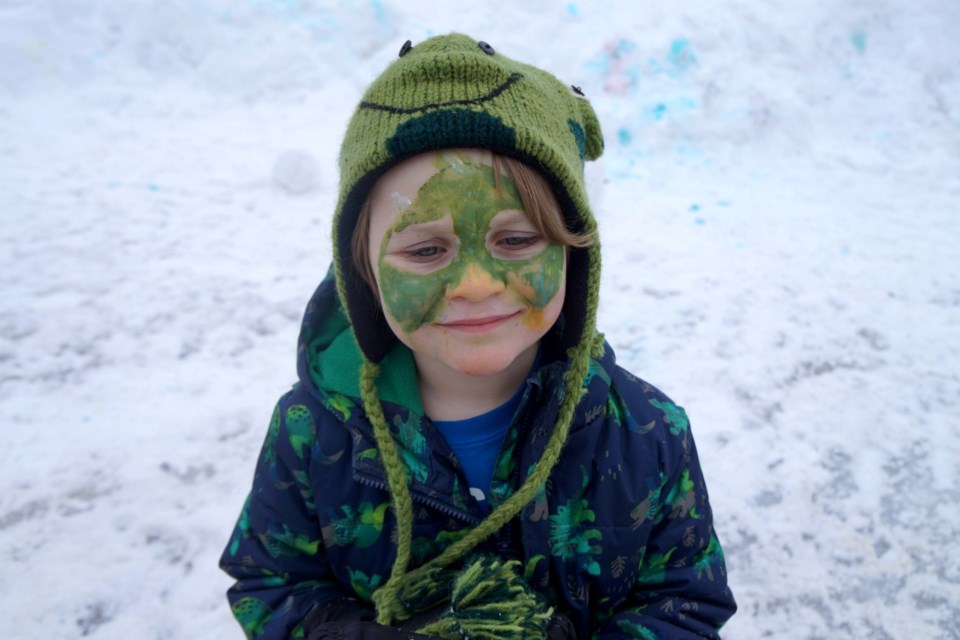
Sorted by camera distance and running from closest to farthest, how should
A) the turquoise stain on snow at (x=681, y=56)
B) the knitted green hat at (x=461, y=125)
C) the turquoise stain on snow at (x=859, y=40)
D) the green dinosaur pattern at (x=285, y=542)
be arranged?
the knitted green hat at (x=461, y=125)
the green dinosaur pattern at (x=285, y=542)
the turquoise stain on snow at (x=681, y=56)
the turquoise stain on snow at (x=859, y=40)

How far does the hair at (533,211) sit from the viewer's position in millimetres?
1243

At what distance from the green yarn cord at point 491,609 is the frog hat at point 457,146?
8 cm

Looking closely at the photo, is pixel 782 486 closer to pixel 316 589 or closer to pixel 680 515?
pixel 680 515

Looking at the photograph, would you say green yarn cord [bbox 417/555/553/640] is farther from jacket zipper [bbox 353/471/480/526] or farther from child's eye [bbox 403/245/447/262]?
child's eye [bbox 403/245/447/262]

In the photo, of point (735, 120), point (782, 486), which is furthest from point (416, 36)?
point (782, 486)

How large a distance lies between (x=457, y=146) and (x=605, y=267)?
3060mm

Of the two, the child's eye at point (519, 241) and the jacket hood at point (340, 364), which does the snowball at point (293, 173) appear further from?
the child's eye at point (519, 241)

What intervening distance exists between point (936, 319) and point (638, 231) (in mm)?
1799

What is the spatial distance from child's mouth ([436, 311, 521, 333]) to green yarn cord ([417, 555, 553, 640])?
499 mm

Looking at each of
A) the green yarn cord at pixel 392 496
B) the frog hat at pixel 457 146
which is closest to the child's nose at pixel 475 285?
the frog hat at pixel 457 146

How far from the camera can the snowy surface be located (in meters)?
2.44

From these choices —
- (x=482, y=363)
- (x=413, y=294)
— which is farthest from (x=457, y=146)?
(x=482, y=363)

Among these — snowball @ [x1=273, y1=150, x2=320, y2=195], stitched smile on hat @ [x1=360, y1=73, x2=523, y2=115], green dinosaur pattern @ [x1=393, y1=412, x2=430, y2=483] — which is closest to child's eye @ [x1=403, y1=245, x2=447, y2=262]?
stitched smile on hat @ [x1=360, y1=73, x2=523, y2=115]

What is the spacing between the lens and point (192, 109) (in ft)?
19.6
